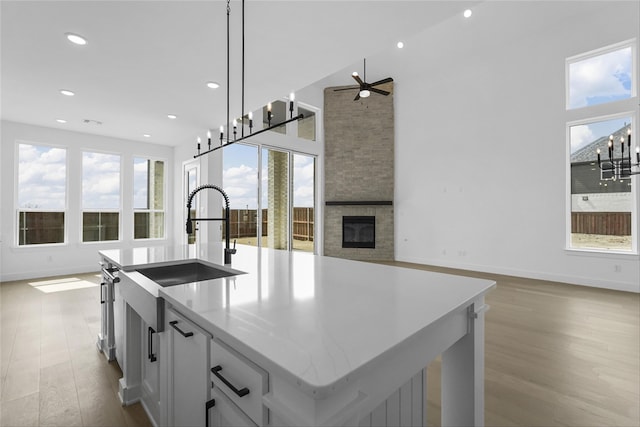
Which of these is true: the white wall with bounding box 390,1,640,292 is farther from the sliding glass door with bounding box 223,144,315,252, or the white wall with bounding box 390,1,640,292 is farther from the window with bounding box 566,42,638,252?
the sliding glass door with bounding box 223,144,315,252

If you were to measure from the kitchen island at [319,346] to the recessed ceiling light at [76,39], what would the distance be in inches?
100

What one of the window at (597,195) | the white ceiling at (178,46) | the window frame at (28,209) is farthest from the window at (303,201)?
the window at (597,195)

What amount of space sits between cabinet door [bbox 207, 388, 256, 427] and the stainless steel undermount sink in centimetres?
95

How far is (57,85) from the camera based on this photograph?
379 cm

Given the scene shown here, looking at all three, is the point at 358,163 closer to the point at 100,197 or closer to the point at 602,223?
the point at 602,223

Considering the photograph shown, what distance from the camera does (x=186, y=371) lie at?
3.73ft

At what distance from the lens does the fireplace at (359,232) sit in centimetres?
766

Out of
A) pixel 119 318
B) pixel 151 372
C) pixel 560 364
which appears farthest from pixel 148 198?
pixel 560 364

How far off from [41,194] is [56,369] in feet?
15.4

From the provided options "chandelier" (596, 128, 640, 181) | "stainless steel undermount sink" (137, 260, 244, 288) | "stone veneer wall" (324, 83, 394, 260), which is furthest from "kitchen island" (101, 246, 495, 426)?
"stone veneer wall" (324, 83, 394, 260)

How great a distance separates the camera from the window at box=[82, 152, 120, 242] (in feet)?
19.8

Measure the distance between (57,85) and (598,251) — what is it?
8183 millimetres

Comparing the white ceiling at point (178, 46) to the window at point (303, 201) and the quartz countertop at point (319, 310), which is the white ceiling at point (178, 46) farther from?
the window at point (303, 201)

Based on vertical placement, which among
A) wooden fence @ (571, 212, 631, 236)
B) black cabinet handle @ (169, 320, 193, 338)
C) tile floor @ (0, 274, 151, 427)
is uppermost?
wooden fence @ (571, 212, 631, 236)
